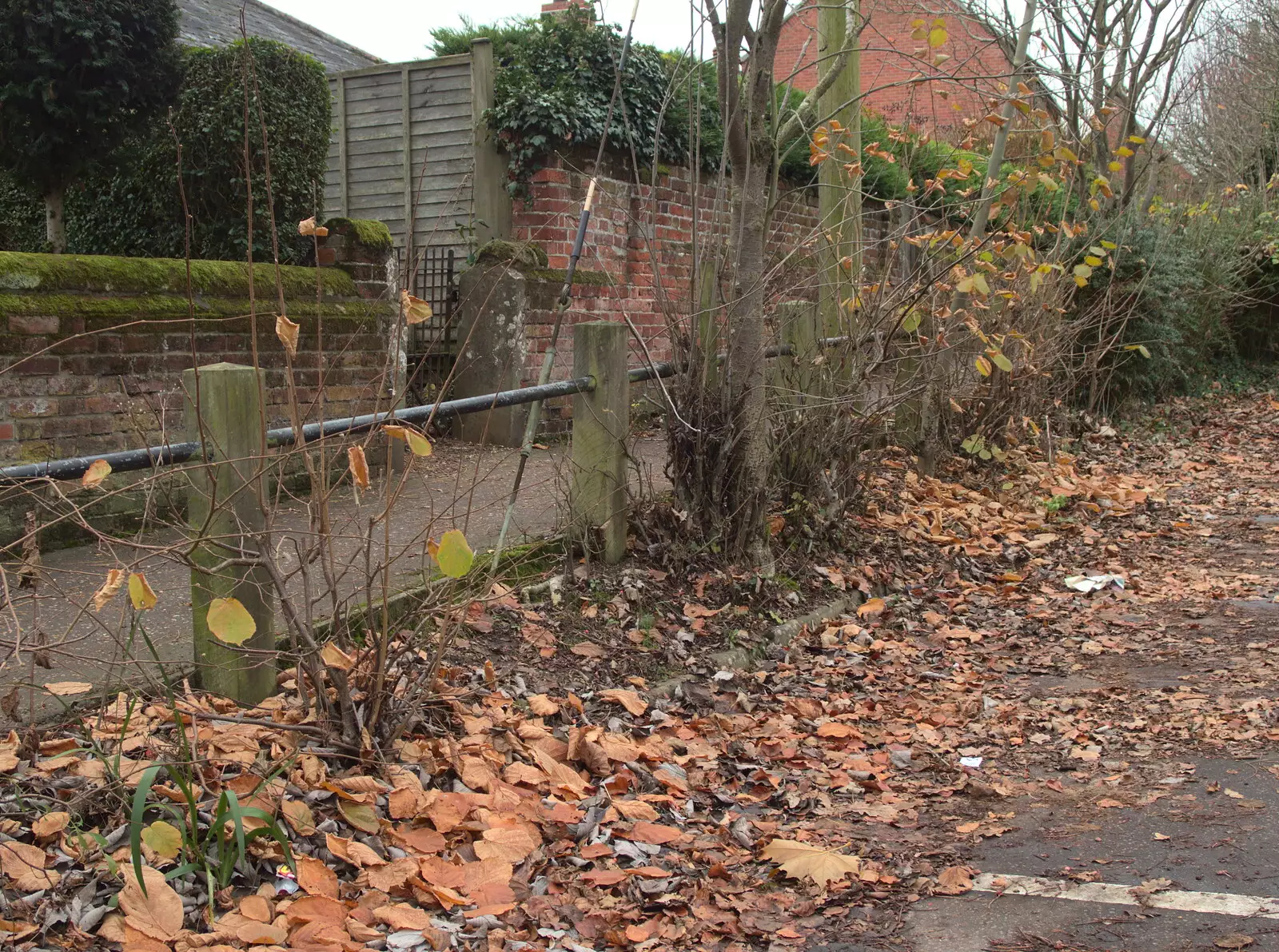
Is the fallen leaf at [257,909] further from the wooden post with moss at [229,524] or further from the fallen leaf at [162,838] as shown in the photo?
the wooden post with moss at [229,524]

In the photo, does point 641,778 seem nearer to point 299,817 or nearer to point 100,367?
point 299,817

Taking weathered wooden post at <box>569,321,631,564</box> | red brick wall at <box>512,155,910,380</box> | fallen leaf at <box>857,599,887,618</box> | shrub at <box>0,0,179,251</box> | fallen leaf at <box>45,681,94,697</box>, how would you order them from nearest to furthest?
fallen leaf at <box>45,681,94,697</box> < weathered wooden post at <box>569,321,631,564</box> < fallen leaf at <box>857,599,887,618</box> < shrub at <box>0,0,179,251</box> < red brick wall at <box>512,155,910,380</box>

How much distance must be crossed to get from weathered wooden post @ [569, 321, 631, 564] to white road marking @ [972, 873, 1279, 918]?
8.11ft

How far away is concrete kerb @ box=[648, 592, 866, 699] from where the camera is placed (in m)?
4.36

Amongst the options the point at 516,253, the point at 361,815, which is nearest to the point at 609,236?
the point at 516,253

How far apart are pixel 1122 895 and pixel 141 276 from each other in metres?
4.84

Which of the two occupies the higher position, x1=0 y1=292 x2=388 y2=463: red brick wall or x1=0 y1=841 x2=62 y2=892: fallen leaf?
x1=0 y1=292 x2=388 y2=463: red brick wall

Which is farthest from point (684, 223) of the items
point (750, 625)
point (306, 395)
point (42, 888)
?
point (42, 888)

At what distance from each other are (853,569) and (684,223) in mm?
4898

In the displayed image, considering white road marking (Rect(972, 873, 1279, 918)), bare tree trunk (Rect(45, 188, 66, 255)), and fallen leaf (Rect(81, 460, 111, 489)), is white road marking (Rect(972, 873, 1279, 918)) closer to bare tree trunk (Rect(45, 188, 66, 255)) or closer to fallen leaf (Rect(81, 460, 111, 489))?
fallen leaf (Rect(81, 460, 111, 489))

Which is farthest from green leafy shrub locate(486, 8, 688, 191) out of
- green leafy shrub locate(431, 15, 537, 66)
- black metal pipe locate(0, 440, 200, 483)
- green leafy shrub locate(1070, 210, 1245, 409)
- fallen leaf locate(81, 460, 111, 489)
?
fallen leaf locate(81, 460, 111, 489)

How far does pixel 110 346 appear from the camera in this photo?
5.16 metres

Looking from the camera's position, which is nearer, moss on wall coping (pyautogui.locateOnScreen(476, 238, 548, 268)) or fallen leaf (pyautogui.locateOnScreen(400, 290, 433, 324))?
fallen leaf (pyautogui.locateOnScreen(400, 290, 433, 324))

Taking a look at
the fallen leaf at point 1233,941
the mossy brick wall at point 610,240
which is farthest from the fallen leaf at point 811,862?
the mossy brick wall at point 610,240
